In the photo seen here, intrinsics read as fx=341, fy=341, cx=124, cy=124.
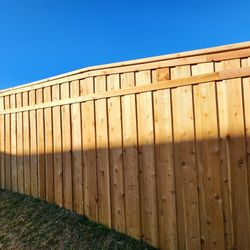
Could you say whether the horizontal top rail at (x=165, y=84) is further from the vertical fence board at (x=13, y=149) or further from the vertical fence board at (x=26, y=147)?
the vertical fence board at (x=13, y=149)

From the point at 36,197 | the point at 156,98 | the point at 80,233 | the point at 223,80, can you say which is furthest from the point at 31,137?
the point at 223,80

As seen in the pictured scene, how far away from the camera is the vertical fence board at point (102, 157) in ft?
14.8

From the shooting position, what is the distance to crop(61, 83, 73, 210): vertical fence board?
5.02 m

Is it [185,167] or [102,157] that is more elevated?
[102,157]

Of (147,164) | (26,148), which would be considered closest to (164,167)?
(147,164)

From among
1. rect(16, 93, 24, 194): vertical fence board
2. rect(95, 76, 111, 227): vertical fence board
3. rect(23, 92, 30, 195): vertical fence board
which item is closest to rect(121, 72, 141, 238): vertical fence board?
rect(95, 76, 111, 227): vertical fence board

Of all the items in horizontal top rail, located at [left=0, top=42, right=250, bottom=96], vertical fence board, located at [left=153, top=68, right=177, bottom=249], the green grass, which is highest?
horizontal top rail, located at [left=0, top=42, right=250, bottom=96]

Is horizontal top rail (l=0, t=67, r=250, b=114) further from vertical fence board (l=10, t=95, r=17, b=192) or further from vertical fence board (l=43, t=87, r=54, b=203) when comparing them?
vertical fence board (l=10, t=95, r=17, b=192)

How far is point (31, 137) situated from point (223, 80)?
3.45 metres

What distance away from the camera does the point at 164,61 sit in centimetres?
407

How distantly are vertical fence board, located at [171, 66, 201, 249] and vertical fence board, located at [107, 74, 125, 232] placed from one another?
816mm

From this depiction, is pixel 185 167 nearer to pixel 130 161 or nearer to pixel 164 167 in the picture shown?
pixel 164 167

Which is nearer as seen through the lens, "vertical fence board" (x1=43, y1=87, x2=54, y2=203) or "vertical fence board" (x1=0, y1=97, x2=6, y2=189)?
"vertical fence board" (x1=43, y1=87, x2=54, y2=203)

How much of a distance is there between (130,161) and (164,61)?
130 cm
